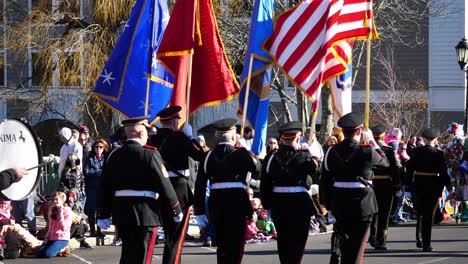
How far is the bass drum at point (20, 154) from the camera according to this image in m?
9.09

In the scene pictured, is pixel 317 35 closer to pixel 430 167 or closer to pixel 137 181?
pixel 430 167

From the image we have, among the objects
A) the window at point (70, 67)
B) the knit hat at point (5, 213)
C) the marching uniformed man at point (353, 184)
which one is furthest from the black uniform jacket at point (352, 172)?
the window at point (70, 67)

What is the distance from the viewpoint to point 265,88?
46.3 ft

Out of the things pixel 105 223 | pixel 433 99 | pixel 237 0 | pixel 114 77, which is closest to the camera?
pixel 105 223

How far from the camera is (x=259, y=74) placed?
14.1 m

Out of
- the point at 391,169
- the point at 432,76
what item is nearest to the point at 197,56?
the point at 391,169

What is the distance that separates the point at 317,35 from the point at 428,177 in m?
2.98

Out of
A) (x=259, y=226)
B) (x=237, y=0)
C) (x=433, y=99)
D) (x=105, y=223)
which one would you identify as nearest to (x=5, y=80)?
(x=237, y=0)

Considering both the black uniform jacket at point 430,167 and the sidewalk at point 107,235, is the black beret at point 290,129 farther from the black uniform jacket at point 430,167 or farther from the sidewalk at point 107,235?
the sidewalk at point 107,235

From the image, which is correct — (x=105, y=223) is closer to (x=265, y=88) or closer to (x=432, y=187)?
(x=265, y=88)

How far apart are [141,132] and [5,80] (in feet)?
88.4

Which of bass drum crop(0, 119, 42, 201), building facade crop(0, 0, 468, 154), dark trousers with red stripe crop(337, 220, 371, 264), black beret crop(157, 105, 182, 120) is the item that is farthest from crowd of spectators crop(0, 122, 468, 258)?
building facade crop(0, 0, 468, 154)

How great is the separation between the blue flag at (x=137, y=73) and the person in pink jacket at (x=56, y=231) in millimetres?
1984

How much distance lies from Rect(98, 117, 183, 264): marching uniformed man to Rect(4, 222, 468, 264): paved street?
4.23 meters
